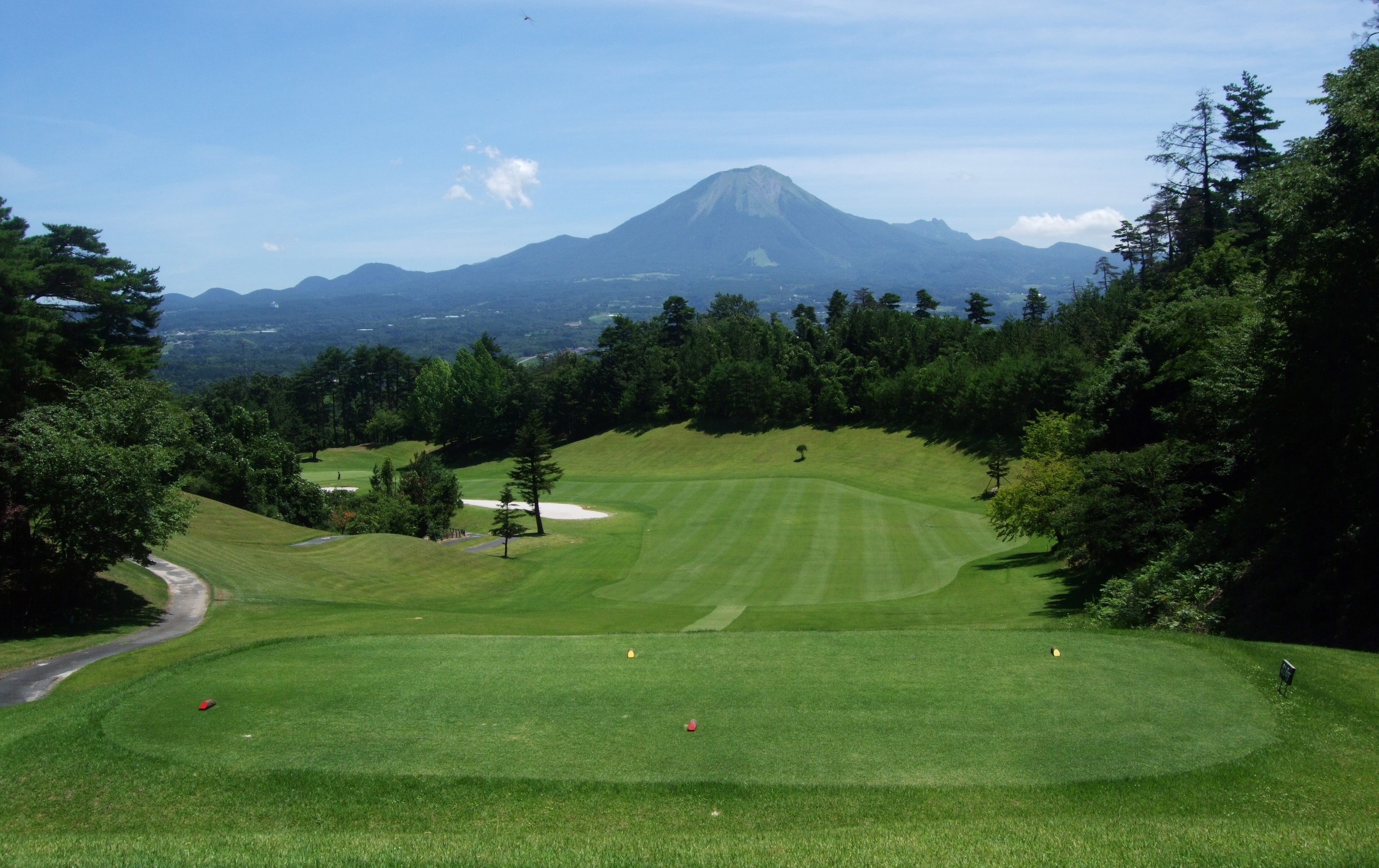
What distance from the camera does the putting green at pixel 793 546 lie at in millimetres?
34375

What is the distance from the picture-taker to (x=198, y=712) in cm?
1313


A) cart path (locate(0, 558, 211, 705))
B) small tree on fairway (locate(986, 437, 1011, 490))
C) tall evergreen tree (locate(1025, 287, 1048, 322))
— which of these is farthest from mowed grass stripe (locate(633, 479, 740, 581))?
tall evergreen tree (locate(1025, 287, 1048, 322))

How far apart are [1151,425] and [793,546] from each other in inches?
672

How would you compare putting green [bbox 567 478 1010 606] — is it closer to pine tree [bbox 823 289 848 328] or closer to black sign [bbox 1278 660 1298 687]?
black sign [bbox 1278 660 1298 687]

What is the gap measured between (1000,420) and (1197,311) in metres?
42.9

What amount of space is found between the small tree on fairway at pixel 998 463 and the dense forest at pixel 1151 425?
0.54m

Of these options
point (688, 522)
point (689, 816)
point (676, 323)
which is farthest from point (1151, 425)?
point (676, 323)

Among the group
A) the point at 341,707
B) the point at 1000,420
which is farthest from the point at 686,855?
the point at 1000,420

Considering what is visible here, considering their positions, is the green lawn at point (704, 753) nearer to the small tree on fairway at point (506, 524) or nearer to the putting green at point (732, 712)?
the putting green at point (732, 712)

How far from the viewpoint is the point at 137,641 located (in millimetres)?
21469

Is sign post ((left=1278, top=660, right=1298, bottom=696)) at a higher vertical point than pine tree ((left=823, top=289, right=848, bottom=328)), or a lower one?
lower

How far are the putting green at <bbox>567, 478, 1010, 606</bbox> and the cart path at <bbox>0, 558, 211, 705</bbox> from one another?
14.6 meters

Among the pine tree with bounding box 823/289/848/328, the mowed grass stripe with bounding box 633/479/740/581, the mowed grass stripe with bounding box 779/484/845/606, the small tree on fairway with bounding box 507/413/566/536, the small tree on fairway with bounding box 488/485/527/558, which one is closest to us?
the mowed grass stripe with bounding box 779/484/845/606

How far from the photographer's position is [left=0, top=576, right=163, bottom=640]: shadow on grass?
876 inches
